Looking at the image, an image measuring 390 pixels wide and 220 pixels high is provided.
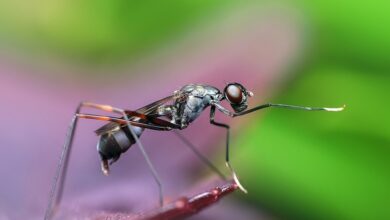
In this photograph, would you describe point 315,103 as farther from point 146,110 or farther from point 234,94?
point 146,110

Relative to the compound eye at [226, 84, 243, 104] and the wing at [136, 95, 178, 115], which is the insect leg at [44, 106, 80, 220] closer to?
the wing at [136, 95, 178, 115]

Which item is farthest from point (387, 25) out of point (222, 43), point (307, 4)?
point (222, 43)

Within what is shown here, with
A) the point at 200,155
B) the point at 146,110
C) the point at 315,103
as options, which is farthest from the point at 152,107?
the point at 315,103

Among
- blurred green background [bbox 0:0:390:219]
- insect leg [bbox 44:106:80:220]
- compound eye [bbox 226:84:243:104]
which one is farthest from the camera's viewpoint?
compound eye [bbox 226:84:243:104]

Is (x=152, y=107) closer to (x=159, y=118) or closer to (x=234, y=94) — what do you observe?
(x=159, y=118)

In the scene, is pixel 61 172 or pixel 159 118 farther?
pixel 159 118

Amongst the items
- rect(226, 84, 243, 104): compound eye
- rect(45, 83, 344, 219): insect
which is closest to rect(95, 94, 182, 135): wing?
rect(45, 83, 344, 219): insect
